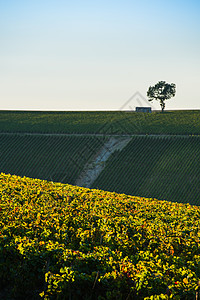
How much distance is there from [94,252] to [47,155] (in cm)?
3302

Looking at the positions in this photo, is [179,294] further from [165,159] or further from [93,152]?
[93,152]

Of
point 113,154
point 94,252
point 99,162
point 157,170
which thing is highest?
point 113,154

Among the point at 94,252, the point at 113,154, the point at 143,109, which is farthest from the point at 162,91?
the point at 94,252

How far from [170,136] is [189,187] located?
14.5 m

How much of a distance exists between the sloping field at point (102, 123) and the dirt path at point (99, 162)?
12.8ft

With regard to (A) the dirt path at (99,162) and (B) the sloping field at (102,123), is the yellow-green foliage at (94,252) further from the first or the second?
(B) the sloping field at (102,123)

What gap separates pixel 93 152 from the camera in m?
41.5

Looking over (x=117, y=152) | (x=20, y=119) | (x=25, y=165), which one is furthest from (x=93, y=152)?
(x=20, y=119)

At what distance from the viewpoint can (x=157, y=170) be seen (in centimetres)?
3469

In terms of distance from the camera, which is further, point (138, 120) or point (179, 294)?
point (138, 120)

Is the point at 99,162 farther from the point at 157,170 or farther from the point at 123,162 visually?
the point at 157,170

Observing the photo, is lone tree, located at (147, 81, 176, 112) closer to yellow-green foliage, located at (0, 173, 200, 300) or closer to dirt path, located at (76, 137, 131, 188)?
dirt path, located at (76, 137, 131, 188)

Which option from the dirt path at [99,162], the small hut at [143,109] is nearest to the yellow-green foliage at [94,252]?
the dirt path at [99,162]

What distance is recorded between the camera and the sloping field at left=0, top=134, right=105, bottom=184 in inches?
1457
